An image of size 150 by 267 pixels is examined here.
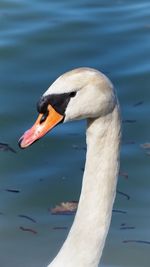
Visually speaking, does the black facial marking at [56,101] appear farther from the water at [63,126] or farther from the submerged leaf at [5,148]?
the submerged leaf at [5,148]

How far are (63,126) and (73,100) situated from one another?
3.08 m

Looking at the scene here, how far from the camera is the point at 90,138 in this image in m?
3.34

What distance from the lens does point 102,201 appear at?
353cm

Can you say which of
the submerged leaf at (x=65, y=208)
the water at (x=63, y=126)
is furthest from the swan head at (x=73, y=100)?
the submerged leaf at (x=65, y=208)

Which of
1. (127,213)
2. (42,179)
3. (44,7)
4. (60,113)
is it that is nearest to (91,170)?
(60,113)

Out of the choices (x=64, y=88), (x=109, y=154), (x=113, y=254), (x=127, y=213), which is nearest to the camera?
(x=64, y=88)

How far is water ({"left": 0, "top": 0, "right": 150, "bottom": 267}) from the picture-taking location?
16.3 ft

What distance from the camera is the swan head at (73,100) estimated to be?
308 centimetres

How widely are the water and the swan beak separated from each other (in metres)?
1.66

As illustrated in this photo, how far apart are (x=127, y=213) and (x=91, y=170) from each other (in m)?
1.81

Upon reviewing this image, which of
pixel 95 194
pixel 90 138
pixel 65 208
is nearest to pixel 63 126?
pixel 65 208

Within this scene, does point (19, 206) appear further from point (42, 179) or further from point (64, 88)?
point (64, 88)

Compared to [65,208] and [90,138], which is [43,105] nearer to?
[90,138]

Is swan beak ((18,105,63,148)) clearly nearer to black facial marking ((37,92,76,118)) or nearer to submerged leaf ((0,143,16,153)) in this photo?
black facial marking ((37,92,76,118))
